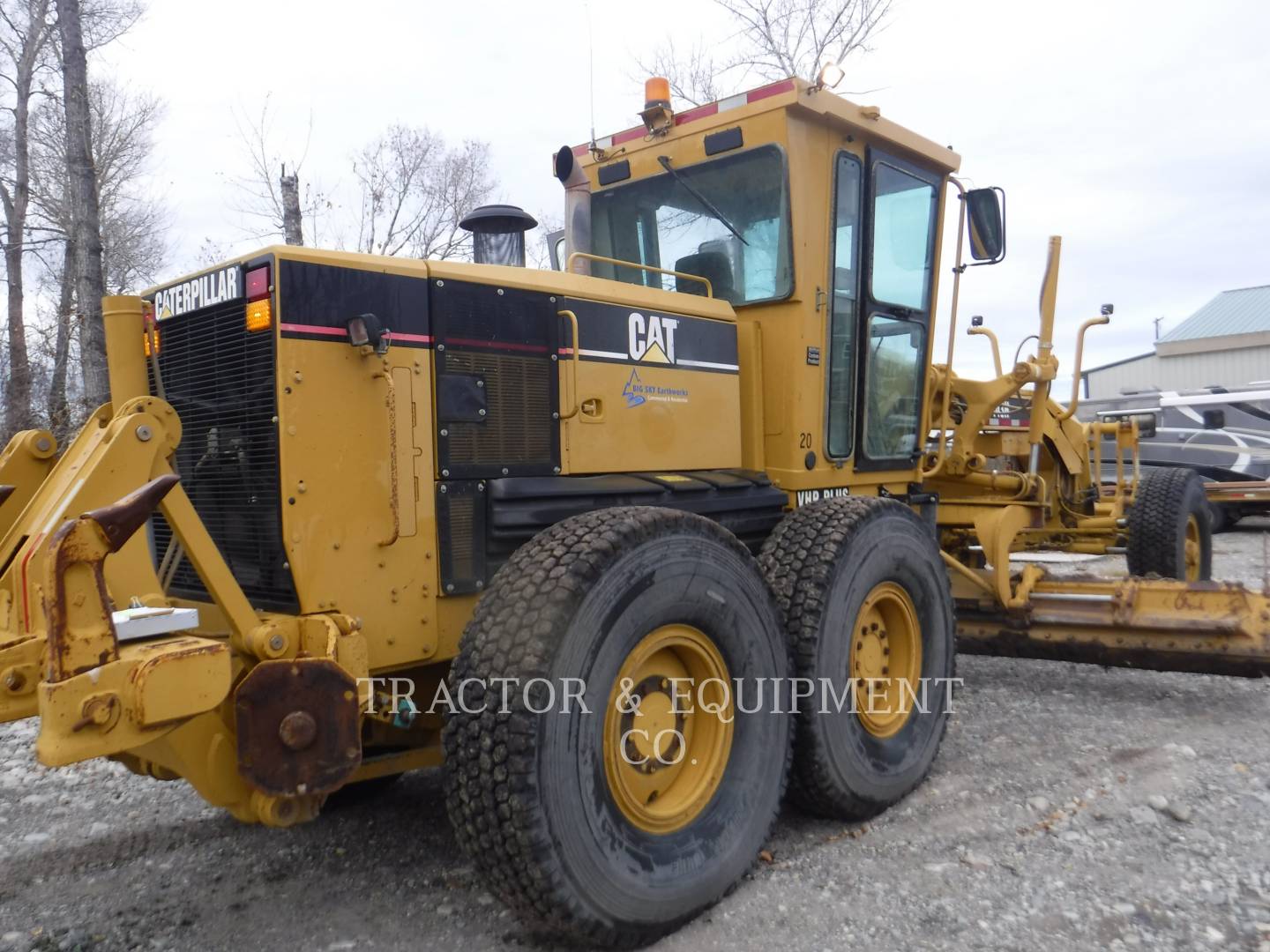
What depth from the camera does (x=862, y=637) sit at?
4.16m

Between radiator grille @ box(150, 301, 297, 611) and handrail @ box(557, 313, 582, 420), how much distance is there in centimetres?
101

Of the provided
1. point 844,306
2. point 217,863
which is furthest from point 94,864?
point 844,306

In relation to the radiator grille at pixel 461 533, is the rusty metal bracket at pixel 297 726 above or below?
below

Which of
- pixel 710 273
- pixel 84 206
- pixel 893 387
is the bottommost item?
pixel 893 387

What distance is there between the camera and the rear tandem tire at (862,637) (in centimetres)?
371

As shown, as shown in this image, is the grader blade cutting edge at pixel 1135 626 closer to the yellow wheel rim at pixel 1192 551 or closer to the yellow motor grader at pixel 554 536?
the yellow motor grader at pixel 554 536

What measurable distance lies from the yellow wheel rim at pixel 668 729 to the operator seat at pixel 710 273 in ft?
5.86

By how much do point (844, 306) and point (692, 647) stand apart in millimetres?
2060

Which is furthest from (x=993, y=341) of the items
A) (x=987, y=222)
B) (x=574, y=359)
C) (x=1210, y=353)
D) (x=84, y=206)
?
(x=1210, y=353)

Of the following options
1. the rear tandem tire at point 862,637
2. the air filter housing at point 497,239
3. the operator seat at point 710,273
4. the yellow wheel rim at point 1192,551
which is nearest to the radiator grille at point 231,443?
the air filter housing at point 497,239

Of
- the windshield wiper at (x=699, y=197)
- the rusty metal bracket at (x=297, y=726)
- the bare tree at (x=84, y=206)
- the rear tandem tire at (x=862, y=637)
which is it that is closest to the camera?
the rusty metal bracket at (x=297, y=726)

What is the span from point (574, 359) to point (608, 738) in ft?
4.32

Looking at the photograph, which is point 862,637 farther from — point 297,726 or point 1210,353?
point 1210,353

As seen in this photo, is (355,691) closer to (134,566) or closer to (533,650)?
(533,650)
